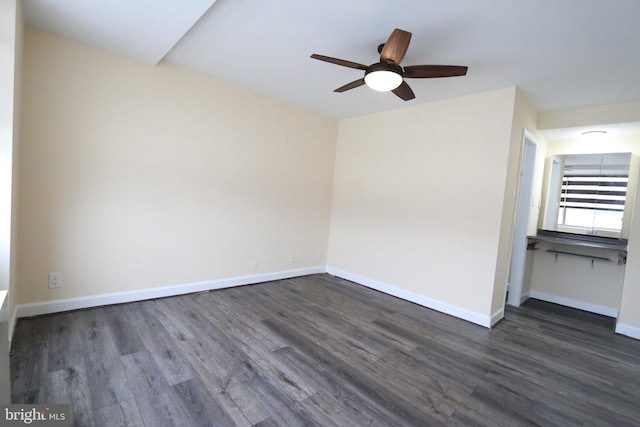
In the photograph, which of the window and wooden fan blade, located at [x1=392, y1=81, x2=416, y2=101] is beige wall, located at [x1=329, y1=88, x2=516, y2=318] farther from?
the window

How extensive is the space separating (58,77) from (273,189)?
2.33 metres

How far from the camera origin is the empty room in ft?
6.05

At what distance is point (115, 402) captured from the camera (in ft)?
5.34

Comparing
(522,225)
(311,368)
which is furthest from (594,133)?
(311,368)

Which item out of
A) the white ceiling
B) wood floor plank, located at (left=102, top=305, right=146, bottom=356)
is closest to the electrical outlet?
wood floor plank, located at (left=102, top=305, right=146, bottom=356)

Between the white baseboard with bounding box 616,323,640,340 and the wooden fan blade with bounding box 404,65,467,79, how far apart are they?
3273 millimetres

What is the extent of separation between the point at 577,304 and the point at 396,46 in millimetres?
4217

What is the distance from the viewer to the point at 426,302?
3.51 meters

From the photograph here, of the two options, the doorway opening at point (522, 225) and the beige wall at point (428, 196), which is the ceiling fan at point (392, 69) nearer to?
the beige wall at point (428, 196)

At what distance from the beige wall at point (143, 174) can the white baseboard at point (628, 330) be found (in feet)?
12.8

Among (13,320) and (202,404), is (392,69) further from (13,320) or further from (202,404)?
(13,320)

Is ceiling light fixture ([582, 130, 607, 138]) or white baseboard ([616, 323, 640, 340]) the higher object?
ceiling light fixture ([582, 130, 607, 138])

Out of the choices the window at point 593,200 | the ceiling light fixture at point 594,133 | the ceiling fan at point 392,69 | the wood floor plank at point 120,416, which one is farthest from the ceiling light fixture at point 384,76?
the window at point 593,200

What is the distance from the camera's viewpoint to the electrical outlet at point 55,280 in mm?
2551
